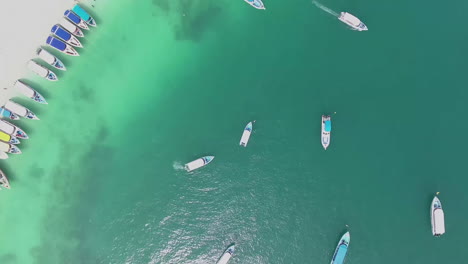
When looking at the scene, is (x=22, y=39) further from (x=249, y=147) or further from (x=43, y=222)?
(x=249, y=147)

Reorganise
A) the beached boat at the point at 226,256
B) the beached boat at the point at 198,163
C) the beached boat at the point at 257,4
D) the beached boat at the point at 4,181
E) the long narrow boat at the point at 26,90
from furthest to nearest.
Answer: the beached boat at the point at 257,4 < the beached boat at the point at 198,163 < the long narrow boat at the point at 26,90 < the beached boat at the point at 4,181 < the beached boat at the point at 226,256

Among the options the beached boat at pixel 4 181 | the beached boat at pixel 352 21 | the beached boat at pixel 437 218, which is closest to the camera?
the beached boat at pixel 437 218

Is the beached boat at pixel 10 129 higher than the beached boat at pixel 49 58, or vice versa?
the beached boat at pixel 49 58

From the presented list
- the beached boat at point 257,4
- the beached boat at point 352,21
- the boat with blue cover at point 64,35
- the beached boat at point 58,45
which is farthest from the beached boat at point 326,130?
the beached boat at point 58,45

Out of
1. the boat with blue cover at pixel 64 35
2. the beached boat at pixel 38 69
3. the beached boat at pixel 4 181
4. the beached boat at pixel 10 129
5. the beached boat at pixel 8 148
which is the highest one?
the boat with blue cover at pixel 64 35

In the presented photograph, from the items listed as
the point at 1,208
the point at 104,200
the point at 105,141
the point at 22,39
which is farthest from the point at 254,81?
the point at 1,208

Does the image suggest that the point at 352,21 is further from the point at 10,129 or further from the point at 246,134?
the point at 10,129

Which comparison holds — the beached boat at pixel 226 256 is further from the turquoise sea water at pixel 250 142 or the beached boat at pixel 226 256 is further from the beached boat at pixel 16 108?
the beached boat at pixel 16 108
